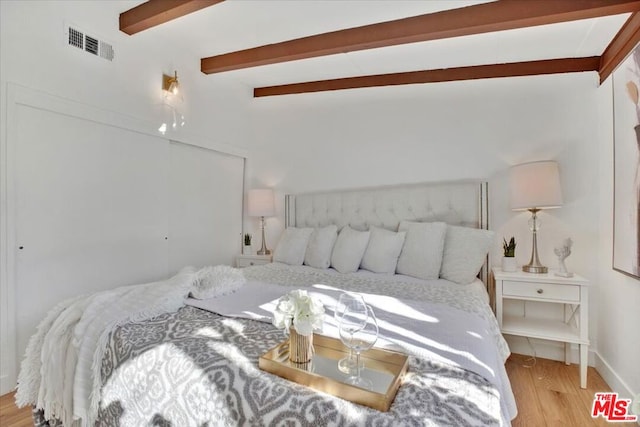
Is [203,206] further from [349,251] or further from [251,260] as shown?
[349,251]

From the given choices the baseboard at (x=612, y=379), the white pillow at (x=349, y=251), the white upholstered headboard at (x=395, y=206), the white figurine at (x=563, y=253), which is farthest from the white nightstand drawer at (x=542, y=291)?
the white pillow at (x=349, y=251)

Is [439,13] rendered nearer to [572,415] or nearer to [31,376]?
[572,415]

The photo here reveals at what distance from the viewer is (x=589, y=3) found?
1.82m

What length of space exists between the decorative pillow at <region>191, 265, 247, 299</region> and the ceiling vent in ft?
6.70

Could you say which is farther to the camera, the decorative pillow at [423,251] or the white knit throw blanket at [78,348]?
the decorative pillow at [423,251]

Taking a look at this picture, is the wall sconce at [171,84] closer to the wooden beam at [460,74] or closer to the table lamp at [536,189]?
the wooden beam at [460,74]

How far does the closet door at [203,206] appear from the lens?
126 inches

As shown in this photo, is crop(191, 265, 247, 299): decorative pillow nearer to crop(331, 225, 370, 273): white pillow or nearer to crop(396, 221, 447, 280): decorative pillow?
crop(331, 225, 370, 273): white pillow

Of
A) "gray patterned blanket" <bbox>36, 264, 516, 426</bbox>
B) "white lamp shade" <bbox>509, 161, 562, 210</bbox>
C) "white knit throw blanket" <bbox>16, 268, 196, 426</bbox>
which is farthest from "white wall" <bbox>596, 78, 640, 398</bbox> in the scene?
"white knit throw blanket" <bbox>16, 268, 196, 426</bbox>

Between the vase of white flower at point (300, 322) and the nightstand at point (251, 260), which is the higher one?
the vase of white flower at point (300, 322)

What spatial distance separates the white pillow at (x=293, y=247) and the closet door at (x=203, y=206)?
3.00 feet

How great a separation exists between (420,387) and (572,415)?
1684 mm

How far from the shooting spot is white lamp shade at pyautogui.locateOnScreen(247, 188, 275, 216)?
12.1 feet

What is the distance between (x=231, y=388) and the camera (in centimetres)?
96
